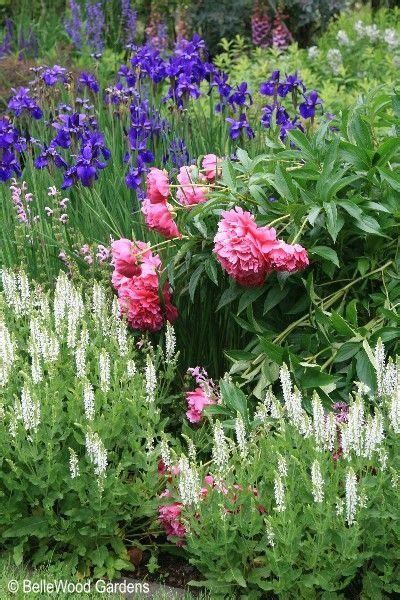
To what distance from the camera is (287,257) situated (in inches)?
136

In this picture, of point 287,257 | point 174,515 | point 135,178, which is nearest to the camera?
point 174,515

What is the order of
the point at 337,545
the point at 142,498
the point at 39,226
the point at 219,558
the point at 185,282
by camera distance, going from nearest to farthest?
the point at 337,545, the point at 219,558, the point at 142,498, the point at 185,282, the point at 39,226

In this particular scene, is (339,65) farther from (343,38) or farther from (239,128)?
(239,128)

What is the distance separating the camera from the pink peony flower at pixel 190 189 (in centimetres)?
393

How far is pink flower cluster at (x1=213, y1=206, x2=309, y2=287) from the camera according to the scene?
3.42m

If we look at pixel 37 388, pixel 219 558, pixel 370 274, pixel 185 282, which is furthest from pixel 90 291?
pixel 219 558

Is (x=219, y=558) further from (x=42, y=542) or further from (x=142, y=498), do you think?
(x=42, y=542)

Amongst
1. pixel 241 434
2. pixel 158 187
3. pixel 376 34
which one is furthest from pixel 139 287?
pixel 376 34

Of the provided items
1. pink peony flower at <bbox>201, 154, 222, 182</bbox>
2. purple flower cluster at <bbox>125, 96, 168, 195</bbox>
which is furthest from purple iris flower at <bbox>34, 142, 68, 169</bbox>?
pink peony flower at <bbox>201, 154, 222, 182</bbox>

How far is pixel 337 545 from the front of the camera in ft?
9.29

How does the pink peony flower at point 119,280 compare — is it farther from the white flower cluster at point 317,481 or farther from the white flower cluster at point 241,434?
the white flower cluster at point 317,481

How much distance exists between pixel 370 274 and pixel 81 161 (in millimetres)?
1322

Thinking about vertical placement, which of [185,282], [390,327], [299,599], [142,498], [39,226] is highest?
[39,226]

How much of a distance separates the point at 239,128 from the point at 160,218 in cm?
108
